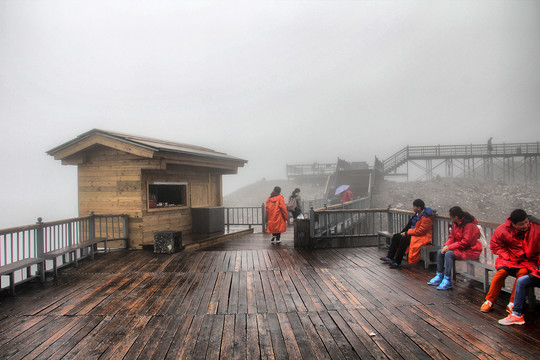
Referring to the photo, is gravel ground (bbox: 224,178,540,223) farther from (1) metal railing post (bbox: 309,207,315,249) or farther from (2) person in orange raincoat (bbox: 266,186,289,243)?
(1) metal railing post (bbox: 309,207,315,249)

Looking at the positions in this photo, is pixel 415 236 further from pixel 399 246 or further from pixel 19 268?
pixel 19 268

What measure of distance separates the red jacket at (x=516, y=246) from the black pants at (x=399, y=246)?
226 centimetres

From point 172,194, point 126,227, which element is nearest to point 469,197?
point 172,194

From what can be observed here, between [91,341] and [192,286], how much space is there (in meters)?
2.07

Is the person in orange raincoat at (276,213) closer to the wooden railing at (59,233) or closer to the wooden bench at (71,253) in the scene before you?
the wooden railing at (59,233)

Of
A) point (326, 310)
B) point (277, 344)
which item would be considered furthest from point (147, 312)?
point (326, 310)

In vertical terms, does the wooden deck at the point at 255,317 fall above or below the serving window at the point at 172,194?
below

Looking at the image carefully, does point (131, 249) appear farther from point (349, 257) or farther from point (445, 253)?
point (445, 253)

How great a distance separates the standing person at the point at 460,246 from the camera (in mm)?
5020

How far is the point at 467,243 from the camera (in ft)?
16.5

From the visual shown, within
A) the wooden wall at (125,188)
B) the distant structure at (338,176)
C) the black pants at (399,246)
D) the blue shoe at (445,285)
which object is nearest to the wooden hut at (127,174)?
the wooden wall at (125,188)

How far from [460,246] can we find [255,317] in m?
3.65

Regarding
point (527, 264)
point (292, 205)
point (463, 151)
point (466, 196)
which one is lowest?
point (466, 196)

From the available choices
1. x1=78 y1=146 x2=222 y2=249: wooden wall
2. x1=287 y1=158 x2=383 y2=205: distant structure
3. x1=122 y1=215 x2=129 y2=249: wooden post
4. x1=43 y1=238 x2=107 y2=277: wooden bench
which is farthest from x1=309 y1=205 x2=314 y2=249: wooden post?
x1=287 y1=158 x2=383 y2=205: distant structure
